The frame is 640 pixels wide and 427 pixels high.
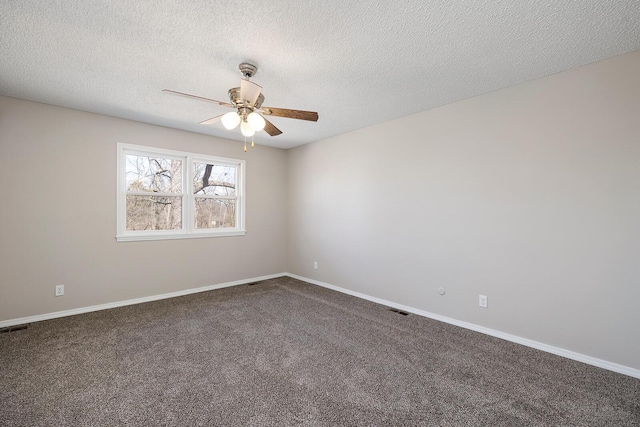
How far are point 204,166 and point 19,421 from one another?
361 centimetres

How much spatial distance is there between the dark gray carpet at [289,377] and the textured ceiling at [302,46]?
2.48 meters

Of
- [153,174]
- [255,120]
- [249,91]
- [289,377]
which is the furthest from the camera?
[153,174]

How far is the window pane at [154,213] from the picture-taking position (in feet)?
13.3

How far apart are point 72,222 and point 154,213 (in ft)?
3.06

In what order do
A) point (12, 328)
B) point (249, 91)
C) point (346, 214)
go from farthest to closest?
point (346, 214) → point (12, 328) → point (249, 91)

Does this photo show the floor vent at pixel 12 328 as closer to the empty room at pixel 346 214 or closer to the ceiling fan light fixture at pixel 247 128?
the empty room at pixel 346 214

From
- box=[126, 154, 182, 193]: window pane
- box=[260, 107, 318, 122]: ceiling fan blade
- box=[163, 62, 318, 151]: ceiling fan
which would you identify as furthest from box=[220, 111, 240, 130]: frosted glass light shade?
box=[126, 154, 182, 193]: window pane

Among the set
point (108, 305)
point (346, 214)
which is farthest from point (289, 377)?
point (108, 305)

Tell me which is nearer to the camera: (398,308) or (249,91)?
(249,91)

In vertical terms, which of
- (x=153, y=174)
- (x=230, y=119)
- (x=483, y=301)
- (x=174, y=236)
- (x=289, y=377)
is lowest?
(x=289, y=377)

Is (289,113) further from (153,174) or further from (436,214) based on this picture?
(153,174)

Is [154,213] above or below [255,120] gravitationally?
below

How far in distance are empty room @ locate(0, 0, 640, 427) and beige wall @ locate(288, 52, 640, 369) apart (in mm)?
18

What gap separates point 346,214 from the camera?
452cm
